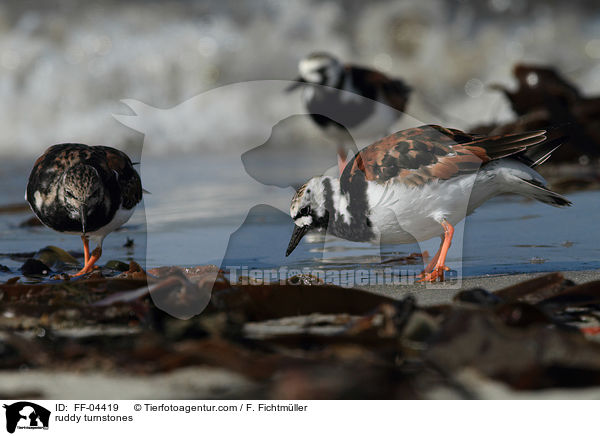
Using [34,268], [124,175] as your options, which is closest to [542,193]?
[124,175]

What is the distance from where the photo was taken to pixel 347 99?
5.98 metres

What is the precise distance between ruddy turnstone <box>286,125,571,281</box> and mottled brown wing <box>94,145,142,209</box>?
39.3 inches

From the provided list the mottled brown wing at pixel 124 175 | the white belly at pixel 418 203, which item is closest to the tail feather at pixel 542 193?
the white belly at pixel 418 203

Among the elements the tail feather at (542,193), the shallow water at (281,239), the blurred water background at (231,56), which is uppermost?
the blurred water background at (231,56)

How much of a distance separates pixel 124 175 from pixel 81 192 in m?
0.39

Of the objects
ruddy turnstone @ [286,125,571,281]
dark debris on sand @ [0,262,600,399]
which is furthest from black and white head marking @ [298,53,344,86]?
dark debris on sand @ [0,262,600,399]

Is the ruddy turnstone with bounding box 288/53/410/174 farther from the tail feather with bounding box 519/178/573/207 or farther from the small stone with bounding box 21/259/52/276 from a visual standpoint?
the small stone with bounding box 21/259/52/276

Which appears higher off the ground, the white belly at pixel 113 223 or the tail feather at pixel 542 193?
the tail feather at pixel 542 193

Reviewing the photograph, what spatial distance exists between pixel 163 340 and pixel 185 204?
3590 millimetres

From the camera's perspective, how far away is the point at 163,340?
184 centimetres

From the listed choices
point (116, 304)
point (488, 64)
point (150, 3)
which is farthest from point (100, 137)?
point (116, 304)

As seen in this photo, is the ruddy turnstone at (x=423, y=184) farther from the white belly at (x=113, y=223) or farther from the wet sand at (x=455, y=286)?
the white belly at (x=113, y=223)

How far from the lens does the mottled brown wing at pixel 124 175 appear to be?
11.5 feet

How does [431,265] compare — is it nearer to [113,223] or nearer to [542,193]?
[542,193]
